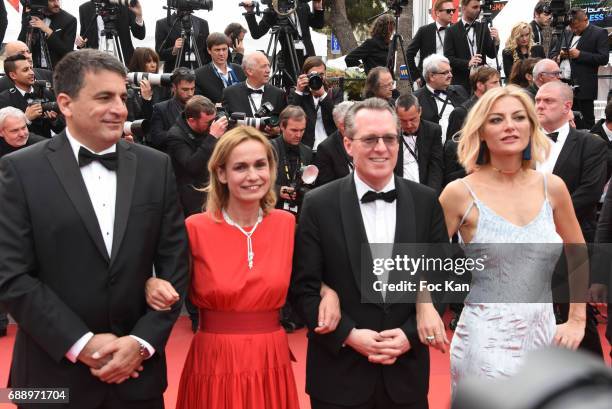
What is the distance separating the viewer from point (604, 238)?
3.44 metres

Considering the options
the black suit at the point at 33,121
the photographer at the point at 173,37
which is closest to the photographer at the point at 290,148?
the black suit at the point at 33,121

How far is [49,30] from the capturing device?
770 centimetres

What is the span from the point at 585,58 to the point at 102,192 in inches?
272

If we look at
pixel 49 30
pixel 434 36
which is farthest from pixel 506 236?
pixel 49 30

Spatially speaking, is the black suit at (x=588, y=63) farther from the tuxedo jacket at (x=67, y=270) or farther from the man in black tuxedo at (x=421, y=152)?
the tuxedo jacket at (x=67, y=270)

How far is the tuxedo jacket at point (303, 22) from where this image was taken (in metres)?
8.20

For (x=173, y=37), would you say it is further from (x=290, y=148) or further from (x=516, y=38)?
A: (x=516, y=38)

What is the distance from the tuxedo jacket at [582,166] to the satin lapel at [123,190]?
284 cm

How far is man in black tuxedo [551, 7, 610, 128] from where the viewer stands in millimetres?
8242

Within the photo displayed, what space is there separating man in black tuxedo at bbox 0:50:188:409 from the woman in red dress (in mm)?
205

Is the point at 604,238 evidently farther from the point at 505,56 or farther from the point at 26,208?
the point at 505,56

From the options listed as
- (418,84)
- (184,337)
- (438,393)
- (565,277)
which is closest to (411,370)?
(565,277)

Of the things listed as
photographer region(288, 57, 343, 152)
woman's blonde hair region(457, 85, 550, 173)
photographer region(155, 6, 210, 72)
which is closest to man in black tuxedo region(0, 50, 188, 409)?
woman's blonde hair region(457, 85, 550, 173)

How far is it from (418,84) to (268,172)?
5.41 meters
